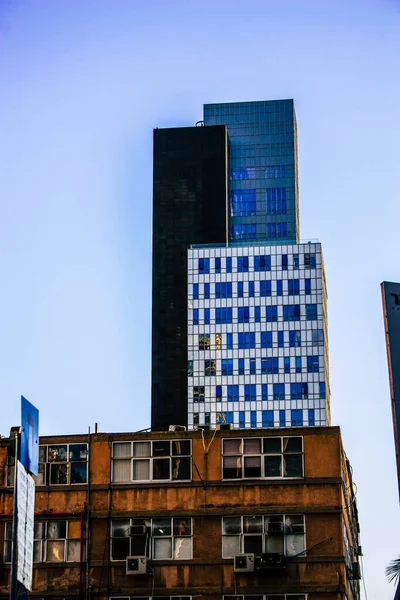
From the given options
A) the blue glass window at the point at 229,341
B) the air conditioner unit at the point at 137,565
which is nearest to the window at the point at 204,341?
the blue glass window at the point at 229,341

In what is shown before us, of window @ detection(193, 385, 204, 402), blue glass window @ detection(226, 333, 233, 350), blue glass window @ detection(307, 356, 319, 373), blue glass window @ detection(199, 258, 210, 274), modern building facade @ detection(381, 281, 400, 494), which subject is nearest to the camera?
modern building facade @ detection(381, 281, 400, 494)

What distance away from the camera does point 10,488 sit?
57281mm

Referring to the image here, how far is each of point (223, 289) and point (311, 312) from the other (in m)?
13.3

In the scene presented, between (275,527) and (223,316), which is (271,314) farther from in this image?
(275,527)

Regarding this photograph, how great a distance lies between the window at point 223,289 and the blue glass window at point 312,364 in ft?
48.9

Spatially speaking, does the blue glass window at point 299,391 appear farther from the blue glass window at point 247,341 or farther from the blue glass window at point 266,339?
the blue glass window at point 247,341

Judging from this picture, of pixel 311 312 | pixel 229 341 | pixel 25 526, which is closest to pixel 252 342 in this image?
pixel 229 341

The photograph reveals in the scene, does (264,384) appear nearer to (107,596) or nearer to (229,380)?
(229,380)

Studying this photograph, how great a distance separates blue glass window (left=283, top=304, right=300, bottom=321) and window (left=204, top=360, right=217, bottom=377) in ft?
40.5

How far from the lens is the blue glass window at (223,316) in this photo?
189 metres

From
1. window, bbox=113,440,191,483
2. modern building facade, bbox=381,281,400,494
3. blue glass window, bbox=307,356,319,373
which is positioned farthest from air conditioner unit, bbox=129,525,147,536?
blue glass window, bbox=307,356,319,373

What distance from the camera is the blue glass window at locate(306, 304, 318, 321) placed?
188 metres

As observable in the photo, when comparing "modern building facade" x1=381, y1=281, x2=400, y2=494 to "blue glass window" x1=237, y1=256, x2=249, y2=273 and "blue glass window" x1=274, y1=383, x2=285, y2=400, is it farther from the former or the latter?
"blue glass window" x1=237, y1=256, x2=249, y2=273

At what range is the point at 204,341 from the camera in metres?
189
